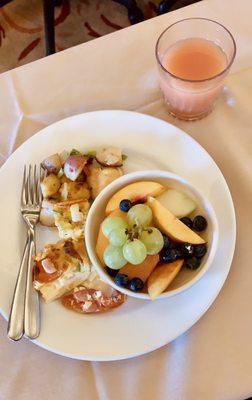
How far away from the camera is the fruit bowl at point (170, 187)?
771 millimetres

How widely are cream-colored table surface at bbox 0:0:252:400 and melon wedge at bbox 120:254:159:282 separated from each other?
0.49 feet

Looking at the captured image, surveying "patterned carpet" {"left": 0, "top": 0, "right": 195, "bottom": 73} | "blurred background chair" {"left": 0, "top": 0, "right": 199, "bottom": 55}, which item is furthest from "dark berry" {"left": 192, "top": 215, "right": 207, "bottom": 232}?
"patterned carpet" {"left": 0, "top": 0, "right": 195, "bottom": 73}

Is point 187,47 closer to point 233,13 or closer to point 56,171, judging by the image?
point 233,13

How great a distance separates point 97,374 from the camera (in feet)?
2.68

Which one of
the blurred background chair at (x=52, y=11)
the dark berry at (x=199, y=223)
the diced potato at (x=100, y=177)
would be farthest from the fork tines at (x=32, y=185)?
the blurred background chair at (x=52, y=11)

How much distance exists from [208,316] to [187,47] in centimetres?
58

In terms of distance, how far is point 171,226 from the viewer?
80cm

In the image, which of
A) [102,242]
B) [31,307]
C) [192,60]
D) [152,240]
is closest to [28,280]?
[31,307]

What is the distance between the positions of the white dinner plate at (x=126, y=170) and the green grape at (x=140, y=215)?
15cm

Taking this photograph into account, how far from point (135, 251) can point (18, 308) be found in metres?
0.26

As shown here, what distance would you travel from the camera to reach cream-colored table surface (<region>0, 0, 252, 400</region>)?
80 cm

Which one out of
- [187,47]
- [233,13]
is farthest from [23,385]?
[233,13]

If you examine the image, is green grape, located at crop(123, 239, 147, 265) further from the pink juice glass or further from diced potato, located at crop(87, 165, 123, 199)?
the pink juice glass

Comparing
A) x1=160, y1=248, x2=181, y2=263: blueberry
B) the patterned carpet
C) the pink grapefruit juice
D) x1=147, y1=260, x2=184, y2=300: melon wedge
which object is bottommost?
the patterned carpet
